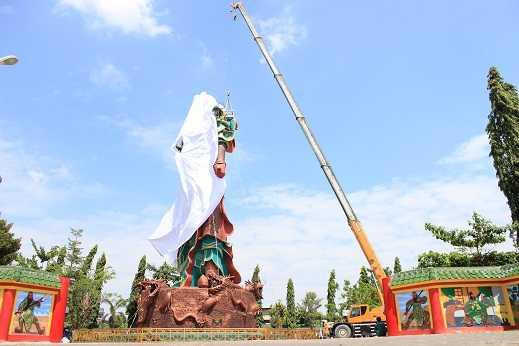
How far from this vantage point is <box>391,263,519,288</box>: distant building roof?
1902 centimetres

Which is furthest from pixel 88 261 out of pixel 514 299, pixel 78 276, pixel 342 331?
pixel 514 299

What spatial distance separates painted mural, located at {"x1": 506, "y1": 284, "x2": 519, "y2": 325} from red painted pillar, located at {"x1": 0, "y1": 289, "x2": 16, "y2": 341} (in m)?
20.9

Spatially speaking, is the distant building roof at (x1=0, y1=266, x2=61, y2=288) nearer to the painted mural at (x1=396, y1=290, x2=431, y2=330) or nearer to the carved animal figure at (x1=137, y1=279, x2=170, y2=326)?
the carved animal figure at (x1=137, y1=279, x2=170, y2=326)

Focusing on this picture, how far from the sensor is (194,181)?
90.0 ft

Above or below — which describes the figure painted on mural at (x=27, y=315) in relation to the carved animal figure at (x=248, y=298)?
below

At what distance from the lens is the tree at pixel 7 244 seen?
35312 mm

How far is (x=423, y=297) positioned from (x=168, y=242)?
15039 millimetres

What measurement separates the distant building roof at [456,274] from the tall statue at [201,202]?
10.3 metres

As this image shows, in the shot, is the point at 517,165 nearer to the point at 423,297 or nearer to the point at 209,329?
the point at 423,297

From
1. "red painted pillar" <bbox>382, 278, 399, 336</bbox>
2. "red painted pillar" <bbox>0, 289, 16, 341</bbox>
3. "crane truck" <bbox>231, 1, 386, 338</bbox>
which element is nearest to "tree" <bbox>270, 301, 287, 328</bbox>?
"crane truck" <bbox>231, 1, 386, 338</bbox>

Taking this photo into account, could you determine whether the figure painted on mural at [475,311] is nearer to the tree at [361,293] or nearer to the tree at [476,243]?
the tree at [476,243]

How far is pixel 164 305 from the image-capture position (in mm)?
22938

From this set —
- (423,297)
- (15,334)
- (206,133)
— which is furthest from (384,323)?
(15,334)

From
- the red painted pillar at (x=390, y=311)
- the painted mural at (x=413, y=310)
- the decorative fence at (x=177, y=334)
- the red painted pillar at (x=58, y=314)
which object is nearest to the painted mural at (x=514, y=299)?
the painted mural at (x=413, y=310)
